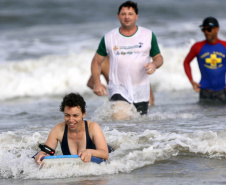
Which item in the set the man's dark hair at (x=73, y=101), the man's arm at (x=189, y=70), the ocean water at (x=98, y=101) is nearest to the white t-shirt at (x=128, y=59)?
the ocean water at (x=98, y=101)

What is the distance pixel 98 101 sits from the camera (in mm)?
12602

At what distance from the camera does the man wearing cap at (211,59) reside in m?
9.38

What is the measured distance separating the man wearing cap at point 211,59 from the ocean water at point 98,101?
36 cm

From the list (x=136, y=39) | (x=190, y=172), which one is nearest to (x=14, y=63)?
(x=136, y=39)

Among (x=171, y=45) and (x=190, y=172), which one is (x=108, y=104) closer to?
(x=190, y=172)

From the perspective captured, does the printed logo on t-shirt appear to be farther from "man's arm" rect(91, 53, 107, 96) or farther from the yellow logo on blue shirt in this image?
"man's arm" rect(91, 53, 107, 96)

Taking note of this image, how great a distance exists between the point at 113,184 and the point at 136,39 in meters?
2.98

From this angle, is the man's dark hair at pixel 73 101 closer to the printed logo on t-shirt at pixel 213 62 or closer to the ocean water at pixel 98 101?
the ocean water at pixel 98 101

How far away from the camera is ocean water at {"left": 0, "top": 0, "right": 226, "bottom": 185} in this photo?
5781mm

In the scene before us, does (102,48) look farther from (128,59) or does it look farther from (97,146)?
(97,146)

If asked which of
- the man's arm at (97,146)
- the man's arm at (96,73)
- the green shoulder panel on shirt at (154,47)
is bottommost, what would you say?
the man's arm at (97,146)

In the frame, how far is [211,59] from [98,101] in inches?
149

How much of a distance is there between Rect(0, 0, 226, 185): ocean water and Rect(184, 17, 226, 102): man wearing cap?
364 millimetres

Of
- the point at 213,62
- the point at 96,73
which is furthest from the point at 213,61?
the point at 96,73
